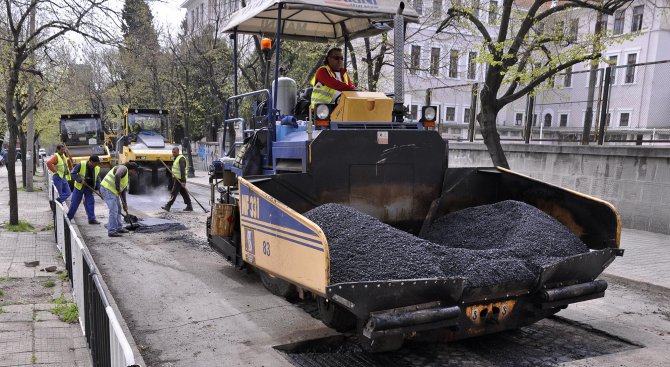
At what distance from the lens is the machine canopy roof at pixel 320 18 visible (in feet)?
18.9

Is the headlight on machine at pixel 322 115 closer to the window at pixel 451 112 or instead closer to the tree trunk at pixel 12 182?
the tree trunk at pixel 12 182

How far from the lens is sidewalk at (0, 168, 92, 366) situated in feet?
13.9

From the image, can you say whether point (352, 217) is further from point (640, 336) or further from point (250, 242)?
point (640, 336)

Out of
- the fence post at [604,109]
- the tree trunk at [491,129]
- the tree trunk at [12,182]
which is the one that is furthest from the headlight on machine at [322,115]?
the fence post at [604,109]

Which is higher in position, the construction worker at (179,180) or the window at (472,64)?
the window at (472,64)

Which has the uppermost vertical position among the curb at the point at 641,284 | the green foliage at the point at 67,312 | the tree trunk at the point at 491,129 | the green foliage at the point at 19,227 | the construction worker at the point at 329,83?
the construction worker at the point at 329,83

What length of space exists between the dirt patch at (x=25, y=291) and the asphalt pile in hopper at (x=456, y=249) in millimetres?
3375

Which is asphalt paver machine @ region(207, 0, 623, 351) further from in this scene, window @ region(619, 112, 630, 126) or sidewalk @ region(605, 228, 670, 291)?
window @ region(619, 112, 630, 126)

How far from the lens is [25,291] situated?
5.89m

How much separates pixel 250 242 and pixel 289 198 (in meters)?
0.61

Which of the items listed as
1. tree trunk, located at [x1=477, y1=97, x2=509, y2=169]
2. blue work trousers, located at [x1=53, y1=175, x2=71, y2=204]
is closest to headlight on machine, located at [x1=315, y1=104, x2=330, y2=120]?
tree trunk, located at [x1=477, y1=97, x2=509, y2=169]

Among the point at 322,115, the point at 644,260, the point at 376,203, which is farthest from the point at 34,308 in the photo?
the point at 644,260

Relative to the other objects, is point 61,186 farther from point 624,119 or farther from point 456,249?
point 624,119

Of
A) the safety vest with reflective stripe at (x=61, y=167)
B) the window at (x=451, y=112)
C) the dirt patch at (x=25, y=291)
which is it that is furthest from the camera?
the window at (x=451, y=112)
